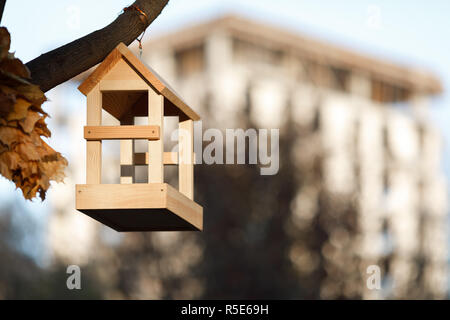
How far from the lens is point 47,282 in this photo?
50.6ft

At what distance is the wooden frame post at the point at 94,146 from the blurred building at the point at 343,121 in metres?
11.0

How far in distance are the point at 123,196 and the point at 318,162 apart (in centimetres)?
1259

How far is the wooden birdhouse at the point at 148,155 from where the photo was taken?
3.37 meters

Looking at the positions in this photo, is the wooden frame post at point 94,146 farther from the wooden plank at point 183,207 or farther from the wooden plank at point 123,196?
the wooden plank at point 183,207

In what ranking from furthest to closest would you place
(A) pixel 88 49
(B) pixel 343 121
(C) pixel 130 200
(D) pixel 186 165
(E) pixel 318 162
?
(B) pixel 343 121 < (E) pixel 318 162 < (D) pixel 186 165 < (C) pixel 130 200 < (A) pixel 88 49

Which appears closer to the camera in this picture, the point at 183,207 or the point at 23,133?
the point at 23,133

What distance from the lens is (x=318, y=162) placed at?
15.8m

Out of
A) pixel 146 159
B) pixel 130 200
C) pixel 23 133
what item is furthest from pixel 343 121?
pixel 23 133

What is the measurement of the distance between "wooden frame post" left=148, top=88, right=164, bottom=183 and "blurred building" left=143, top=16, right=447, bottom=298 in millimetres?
10938

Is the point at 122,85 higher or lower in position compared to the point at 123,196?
higher

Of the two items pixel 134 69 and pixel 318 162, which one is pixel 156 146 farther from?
pixel 318 162

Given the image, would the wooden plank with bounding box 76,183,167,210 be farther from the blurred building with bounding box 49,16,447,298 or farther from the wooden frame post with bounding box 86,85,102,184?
the blurred building with bounding box 49,16,447,298
